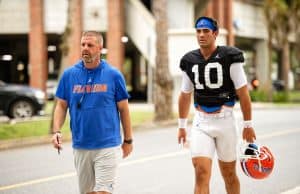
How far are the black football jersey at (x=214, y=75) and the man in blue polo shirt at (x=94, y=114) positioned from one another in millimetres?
926

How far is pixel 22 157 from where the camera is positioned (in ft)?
42.7

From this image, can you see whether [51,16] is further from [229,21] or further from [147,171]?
[147,171]

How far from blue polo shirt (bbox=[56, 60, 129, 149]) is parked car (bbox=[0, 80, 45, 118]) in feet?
57.4

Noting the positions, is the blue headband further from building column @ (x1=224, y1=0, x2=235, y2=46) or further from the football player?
building column @ (x1=224, y1=0, x2=235, y2=46)

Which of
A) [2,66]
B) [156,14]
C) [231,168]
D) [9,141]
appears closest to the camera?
[231,168]

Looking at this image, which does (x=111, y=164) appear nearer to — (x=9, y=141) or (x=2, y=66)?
(x=9, y=141)

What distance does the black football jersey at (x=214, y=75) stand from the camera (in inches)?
248

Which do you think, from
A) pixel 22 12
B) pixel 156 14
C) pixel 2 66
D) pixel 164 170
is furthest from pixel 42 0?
pixel 164 170

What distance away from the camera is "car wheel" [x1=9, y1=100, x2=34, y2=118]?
902 inches

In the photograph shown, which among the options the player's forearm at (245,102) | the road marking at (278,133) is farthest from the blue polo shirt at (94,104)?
the road marking at (278,133)

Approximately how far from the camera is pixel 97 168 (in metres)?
5.67

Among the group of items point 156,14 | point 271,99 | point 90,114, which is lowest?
point 271,99

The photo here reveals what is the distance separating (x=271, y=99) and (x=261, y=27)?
12.5 meters

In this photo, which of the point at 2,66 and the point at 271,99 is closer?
the point at 271,99
